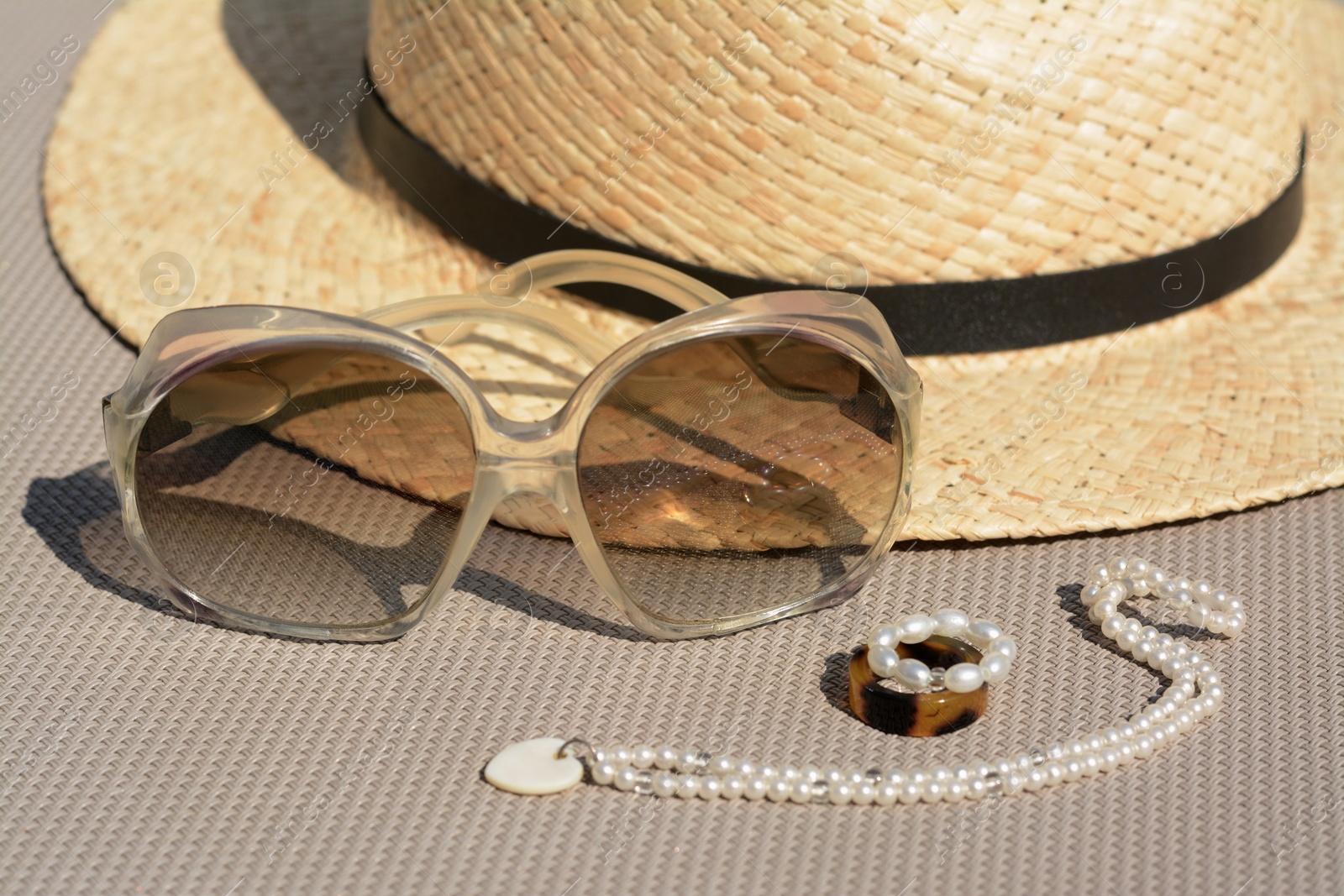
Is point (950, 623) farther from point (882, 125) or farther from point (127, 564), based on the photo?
point (127, 564)

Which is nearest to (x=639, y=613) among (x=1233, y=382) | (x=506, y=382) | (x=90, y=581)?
(x=506, y=382)

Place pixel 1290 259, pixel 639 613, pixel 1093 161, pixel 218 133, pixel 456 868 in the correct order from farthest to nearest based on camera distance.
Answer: pixel 218 133, pixel 1290 259, pixel 1093 161, pixel 639 613, pixel 456 868

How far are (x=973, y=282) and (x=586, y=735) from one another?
397 mm

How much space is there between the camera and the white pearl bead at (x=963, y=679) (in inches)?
25.8

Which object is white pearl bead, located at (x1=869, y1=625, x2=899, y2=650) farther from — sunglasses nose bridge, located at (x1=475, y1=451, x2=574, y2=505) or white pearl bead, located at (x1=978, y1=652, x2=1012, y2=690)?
sunglasses nose bridge, located at (x1=475, y1=451, x2=574, y2=505)

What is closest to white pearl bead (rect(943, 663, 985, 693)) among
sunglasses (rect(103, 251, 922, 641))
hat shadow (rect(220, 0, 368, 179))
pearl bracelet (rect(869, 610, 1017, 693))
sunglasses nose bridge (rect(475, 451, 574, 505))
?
pearl bracelet (rect(869, 610, 1017, 693))

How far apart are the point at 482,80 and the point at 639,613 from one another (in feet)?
1.33

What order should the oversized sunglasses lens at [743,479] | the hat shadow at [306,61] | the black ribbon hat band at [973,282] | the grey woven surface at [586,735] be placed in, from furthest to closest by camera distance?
the hat shadow at [306,61]
the black ribbon hat band at [973,282]
the oversized sunglasses lens at [743,479]
the grey woven surface at [586,735]

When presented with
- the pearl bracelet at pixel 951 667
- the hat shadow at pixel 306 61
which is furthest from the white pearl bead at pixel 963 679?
the hat shadow at pixel 306 61

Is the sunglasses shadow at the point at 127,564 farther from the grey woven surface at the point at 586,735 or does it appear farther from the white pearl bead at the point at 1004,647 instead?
the white pearl bead at the point at 1004,647

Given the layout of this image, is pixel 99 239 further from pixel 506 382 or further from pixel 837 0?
pixel 837 0

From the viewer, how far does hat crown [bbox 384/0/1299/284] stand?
79cm

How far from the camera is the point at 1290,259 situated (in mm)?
1001

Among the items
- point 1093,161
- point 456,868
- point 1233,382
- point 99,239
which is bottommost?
point 456,868
